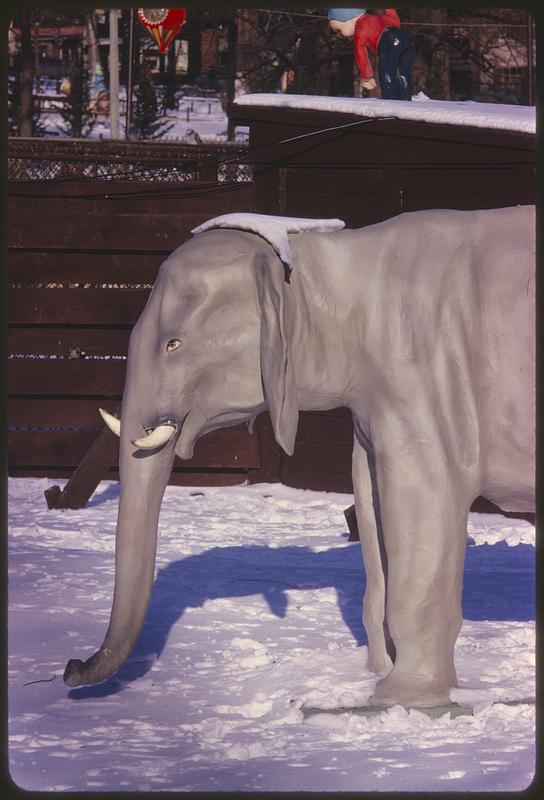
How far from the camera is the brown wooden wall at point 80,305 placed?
1012 cm

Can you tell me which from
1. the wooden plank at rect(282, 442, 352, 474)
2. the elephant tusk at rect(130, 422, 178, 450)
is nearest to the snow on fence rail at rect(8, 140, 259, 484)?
the wooden plank at rect(282, 442, 352, 474)

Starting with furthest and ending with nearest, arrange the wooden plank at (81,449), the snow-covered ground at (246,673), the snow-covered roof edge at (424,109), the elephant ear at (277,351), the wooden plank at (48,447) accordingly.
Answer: the wooden plank at (48,447) < the wooden plank at (81,449) < the snow-covered roof edge at (424,109) < the elephant ear at (277,351) < the snow-covered ground at (246,673)

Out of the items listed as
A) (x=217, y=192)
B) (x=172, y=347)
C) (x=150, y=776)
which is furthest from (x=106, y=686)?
(x=217, y=192)

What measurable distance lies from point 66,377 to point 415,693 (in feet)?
19.1

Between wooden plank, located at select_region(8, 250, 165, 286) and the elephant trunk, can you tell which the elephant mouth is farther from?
wooden plank, located at select_region(8, 250, 165, 286)

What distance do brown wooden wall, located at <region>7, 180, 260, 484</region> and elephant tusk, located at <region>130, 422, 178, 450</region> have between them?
17.0 ft

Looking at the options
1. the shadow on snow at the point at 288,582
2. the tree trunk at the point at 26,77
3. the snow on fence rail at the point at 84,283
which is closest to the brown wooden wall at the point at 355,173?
the snow on fence rail at the point at 84,283

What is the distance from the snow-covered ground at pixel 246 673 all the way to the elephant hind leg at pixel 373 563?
11cm

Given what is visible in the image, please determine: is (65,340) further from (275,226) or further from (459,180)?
(275,226)

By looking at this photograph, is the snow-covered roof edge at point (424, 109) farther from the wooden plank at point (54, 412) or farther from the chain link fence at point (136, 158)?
the wooden plank at point (54, 412)

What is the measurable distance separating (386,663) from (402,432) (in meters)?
1.08

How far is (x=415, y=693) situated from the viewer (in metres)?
4.91

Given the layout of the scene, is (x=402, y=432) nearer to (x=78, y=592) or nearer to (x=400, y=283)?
(x=400, y=283)

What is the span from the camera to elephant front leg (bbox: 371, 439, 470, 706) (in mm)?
4852
